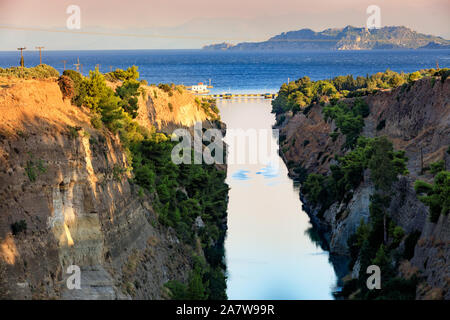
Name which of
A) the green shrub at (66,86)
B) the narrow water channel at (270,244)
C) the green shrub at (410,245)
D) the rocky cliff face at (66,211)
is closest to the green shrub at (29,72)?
the rocky cliff face at (66,211)

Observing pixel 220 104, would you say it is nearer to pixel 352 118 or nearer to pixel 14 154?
pixel 352 118

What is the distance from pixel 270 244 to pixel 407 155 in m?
14.7

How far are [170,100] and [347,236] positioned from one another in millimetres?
41995

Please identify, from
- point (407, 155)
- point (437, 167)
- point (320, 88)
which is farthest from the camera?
point (320, 88)

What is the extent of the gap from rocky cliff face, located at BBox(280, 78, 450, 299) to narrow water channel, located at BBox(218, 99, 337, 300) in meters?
2.48

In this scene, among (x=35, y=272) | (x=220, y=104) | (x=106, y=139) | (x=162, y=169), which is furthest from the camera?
(x=220, y=104)

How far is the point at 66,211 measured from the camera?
110ft

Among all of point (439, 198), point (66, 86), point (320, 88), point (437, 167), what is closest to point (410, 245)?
point (439, 198)

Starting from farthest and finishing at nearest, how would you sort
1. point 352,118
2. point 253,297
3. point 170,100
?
point 170,100 < point 352,118 < point 253,297

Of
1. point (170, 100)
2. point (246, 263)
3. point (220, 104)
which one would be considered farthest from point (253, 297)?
point (220, 104)

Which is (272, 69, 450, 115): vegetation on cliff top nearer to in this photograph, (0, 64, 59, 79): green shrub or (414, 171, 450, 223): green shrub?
(0, 64, 59, 79): green shrub

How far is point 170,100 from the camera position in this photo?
303 feet

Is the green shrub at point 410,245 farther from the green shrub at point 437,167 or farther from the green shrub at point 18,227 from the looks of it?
the green shrub at point 18,227

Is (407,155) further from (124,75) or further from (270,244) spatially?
(124,75)
